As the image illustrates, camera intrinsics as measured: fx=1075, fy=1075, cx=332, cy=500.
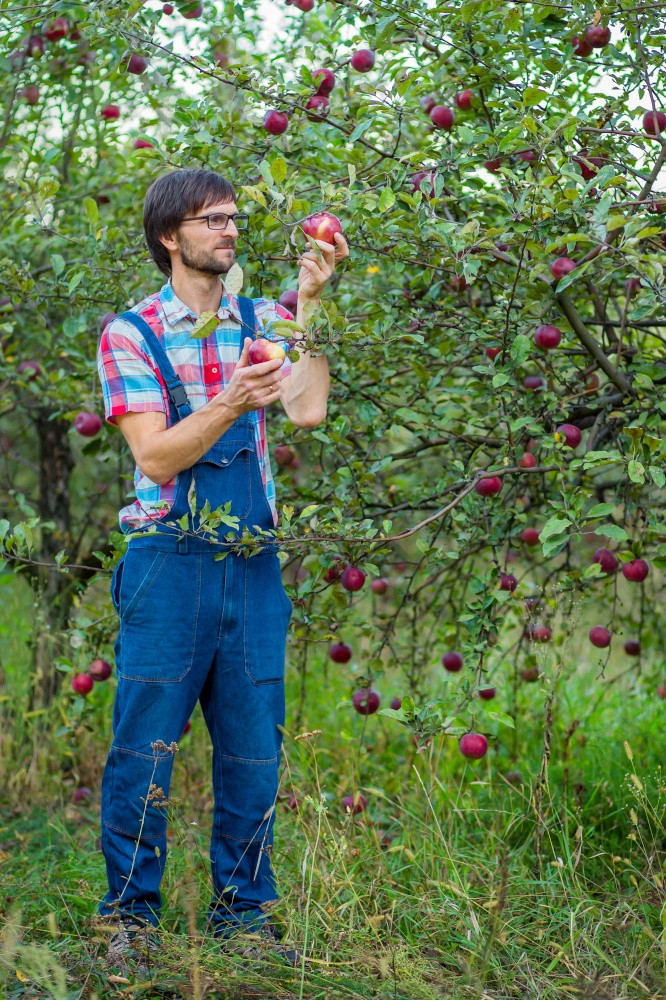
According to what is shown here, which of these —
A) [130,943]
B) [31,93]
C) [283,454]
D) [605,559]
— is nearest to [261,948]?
[130,943]

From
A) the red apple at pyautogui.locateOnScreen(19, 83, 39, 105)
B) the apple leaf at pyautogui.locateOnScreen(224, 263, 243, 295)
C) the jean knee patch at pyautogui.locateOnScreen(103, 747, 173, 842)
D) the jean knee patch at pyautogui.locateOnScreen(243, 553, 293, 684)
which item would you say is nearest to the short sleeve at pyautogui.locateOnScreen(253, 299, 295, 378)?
the apple leaf at pyautogui.locateOnScreen(224, 263, 243, 295)

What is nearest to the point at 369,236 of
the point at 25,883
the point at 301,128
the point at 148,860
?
the point at 301,128

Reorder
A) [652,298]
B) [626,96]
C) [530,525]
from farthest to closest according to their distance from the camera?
[530,525] → [626,96] → [652,298]

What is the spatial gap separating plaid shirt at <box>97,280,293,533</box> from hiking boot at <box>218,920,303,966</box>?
0.84 m

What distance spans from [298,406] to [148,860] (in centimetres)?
99

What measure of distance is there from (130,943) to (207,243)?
1392 millimetres

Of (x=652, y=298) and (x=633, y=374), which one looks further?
(x=633, y=374)

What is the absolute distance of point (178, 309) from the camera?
221cm

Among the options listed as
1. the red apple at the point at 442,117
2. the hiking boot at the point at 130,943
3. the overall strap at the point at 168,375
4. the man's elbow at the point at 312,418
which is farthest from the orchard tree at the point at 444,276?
the hiking boot at the point at 130,943

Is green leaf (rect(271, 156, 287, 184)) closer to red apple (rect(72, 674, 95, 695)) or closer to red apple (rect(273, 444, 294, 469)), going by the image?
red apple (rect(273, 444, 294, 469))

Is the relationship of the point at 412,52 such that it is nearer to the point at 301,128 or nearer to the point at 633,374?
the point at 301,128

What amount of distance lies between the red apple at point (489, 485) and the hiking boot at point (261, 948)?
1.09 m

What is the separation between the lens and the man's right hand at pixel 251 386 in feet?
6.41

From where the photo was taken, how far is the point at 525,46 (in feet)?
8.04
